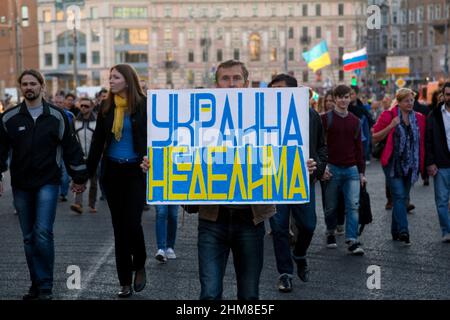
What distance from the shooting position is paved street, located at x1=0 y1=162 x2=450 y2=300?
736cm

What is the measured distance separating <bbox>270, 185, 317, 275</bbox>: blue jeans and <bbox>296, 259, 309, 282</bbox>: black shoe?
67mm

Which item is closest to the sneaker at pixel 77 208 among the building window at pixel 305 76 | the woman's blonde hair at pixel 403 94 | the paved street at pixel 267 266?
the paved street at pixel 267 266

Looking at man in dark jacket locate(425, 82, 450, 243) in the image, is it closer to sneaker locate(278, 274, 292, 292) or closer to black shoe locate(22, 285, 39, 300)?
sneaker locate(278, 274, 292, 292)

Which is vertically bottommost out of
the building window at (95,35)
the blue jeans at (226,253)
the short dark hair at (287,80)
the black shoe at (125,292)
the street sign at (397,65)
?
the black shoe at (125,292)

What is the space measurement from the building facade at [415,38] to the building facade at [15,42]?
34290mm

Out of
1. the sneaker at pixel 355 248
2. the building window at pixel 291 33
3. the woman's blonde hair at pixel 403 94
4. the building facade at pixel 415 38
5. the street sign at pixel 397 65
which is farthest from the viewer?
the building window at pixel 291 33

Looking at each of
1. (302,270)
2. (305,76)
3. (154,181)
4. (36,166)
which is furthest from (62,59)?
(154,181)

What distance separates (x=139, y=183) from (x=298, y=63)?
107993 millimetres

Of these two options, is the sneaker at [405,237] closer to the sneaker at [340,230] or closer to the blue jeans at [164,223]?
the sneaker at [340,230]

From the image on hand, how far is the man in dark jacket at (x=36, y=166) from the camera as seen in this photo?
7.11 metres

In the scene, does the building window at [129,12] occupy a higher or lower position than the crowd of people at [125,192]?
higher

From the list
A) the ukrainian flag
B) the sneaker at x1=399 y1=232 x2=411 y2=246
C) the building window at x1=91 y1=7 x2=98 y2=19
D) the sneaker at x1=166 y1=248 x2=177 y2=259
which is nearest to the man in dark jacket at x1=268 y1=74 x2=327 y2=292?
the sneaker at x1=166 y1=248 x2=177 y2=259

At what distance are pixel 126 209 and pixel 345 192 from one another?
3297 mm
